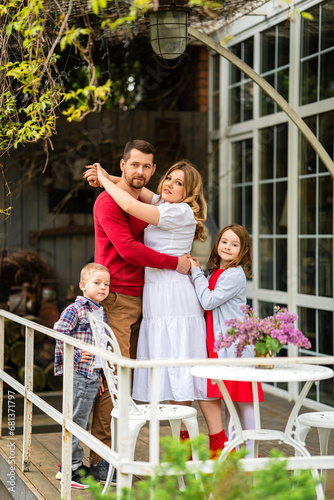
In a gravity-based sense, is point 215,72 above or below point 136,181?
above

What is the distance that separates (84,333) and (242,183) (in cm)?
348


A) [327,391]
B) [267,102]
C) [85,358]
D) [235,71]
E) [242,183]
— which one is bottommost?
[327,391]

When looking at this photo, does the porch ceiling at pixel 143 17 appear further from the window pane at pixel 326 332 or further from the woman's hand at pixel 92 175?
the window pane at pixel 326 332

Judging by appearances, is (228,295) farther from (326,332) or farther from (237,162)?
(237,162)

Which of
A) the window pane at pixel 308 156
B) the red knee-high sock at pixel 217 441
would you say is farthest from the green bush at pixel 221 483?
the window pane at pixel 308 156

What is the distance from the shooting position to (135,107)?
23.8 feet

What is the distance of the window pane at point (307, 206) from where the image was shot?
18.4 feet

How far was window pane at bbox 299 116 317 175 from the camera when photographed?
5.53 metres

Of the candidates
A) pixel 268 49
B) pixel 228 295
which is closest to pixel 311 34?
pixel 268 49

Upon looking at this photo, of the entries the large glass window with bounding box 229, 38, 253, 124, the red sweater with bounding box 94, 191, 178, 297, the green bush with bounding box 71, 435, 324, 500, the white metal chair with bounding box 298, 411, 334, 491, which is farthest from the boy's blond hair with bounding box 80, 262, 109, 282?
the large glass window with bounding box 229, 38, 253, 124

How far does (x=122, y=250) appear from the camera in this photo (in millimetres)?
3498

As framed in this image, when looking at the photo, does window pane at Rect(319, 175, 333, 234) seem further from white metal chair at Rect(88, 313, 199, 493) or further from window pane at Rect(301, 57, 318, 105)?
white metal chair at Rect(88, 313, 199, 493)

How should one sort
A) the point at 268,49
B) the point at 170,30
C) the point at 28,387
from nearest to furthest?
the point at 170,30 < the point at 28,387 < the point at 268,49

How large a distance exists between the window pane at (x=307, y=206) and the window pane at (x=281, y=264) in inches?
13.3
